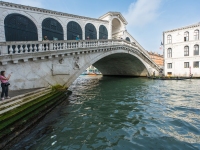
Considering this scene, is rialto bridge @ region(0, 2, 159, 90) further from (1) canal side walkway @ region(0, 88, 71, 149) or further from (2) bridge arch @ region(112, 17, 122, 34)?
(2) bridge arch @ region(112, 17, 122, 34)

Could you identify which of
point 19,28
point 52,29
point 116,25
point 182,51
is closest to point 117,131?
point 19,28

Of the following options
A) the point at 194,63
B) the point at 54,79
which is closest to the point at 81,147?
the point at 54,79

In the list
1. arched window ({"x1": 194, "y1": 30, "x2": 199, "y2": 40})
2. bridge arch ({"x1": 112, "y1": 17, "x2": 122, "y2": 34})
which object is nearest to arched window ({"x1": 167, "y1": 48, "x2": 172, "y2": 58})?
arched window ({"x1": 194, "y1": 30, "x2": 199, "y2": 40})

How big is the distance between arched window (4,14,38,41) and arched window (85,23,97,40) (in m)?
6.84

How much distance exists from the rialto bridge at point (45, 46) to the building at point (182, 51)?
1677 cm

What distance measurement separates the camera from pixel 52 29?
13.7m

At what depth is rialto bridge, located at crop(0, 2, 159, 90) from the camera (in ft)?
27.1

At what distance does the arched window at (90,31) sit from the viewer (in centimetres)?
1737

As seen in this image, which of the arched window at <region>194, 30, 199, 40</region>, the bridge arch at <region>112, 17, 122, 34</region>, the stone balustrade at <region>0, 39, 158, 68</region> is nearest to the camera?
the stone balustrade at <region>0, 39, 158, 68</region>

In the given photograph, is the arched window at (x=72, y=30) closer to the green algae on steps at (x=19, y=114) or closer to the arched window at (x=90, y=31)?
the arched window at (x=90, y=31)

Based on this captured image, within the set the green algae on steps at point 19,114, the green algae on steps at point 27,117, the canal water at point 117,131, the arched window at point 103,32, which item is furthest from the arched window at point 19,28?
the arched window at point 103,32

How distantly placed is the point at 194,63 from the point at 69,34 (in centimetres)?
2605

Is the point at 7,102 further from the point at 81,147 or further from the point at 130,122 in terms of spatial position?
the point at 130,122

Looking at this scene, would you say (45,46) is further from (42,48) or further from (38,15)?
(38,15)
